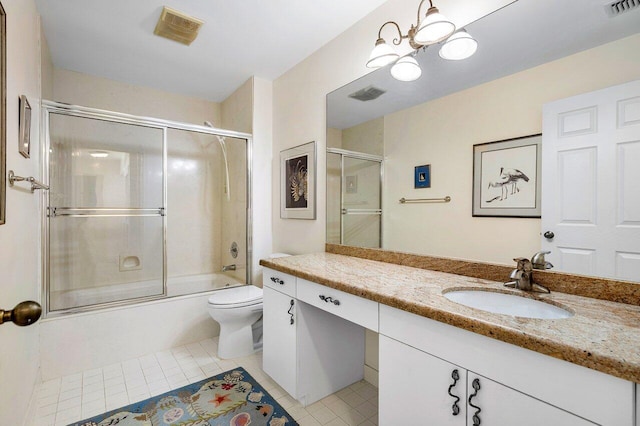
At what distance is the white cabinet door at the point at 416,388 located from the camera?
0.92 metres

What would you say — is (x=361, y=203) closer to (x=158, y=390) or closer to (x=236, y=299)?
(x=236, y=299)

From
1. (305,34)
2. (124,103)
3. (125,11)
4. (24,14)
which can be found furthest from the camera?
(124,103)

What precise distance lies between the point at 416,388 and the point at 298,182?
70.4 inches

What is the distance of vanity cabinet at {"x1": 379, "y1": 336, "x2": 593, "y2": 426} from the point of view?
75cm

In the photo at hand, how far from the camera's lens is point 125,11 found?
1.90m

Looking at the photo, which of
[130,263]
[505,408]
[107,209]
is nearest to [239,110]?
[107,209]

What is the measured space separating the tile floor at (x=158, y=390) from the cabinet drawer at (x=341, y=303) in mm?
659

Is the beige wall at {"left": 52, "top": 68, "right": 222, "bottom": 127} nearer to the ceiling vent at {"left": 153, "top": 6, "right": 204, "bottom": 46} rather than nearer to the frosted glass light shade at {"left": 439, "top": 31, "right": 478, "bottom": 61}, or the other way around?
the ceiling vent at {"left": 153, "top": 6, "right": 204, "bottom": 46}

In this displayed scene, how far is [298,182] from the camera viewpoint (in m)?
2.50

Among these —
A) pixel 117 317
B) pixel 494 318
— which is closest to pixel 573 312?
pixel 494 318

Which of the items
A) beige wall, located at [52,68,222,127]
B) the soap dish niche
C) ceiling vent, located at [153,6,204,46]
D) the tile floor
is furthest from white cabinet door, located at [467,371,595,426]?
beige wall, located at [52,68,222,127]

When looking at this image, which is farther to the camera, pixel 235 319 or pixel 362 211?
pixel 235 319

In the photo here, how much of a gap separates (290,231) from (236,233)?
77 cm

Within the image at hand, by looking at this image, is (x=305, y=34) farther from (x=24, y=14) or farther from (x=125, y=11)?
(x=24, y=14)
